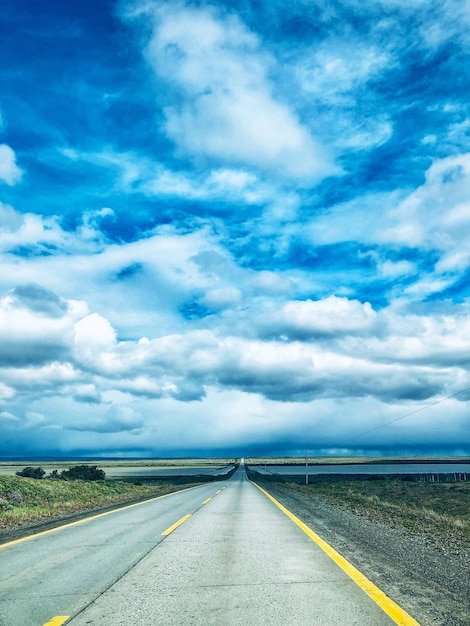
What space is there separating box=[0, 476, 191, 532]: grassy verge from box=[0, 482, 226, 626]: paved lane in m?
3.57

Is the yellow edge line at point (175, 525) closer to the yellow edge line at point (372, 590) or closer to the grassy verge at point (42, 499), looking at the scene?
the yellow edge line at point (372, 590)

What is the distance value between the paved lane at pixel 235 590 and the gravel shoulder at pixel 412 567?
0.43 m

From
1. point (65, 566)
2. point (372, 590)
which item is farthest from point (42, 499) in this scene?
point (372, 590)

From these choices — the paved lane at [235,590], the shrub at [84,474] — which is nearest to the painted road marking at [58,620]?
the paved lane at [235,590]

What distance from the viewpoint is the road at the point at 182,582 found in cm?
500

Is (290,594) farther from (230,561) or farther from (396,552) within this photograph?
(396,552)

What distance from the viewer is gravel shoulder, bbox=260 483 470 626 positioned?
203 inches

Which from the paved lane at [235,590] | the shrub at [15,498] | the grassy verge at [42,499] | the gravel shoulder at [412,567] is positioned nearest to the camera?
the paved lane at [235,590]

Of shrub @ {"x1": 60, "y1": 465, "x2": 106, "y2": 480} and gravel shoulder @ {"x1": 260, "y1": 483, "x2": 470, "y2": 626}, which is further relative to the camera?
shrub @ {"x1": 60, "y1": 465, "x2": 106, "y2": 480}

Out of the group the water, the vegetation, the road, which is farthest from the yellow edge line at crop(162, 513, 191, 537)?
the water

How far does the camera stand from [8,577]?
6.97 metres

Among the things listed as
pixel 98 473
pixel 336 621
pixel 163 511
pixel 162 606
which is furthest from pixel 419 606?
pixel 98 473

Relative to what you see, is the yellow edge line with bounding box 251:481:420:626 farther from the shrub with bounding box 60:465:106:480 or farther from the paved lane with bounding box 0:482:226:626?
the shrub with bounding box 60:465:106:480

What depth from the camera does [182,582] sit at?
21.3 ft
